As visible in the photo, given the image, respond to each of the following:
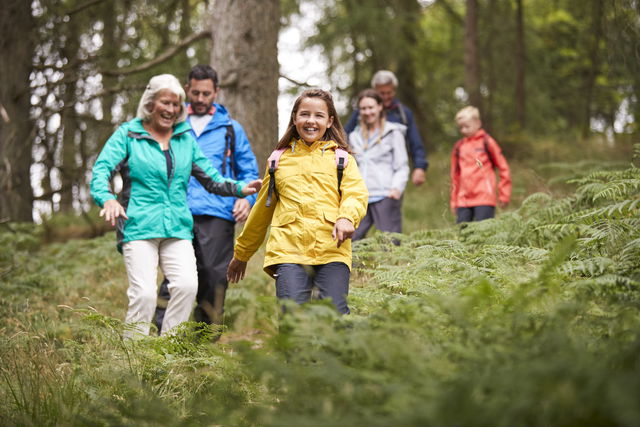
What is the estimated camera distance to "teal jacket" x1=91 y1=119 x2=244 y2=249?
4.84m

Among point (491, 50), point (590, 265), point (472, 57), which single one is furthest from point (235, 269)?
point (491, 50)

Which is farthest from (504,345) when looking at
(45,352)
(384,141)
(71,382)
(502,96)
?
(502,96)

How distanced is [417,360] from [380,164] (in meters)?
5.13

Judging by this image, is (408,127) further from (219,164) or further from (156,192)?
(156,192)

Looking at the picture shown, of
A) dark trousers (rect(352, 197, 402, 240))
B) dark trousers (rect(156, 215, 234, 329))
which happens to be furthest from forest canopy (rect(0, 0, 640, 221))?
dark trousers (rect(156, 215, 234, 329))

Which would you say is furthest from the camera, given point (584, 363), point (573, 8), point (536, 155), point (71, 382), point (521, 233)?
point (573, 8)

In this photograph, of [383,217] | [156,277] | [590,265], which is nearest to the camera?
[590,265]

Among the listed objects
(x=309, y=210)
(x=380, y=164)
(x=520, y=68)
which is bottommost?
(x=309, y=210)

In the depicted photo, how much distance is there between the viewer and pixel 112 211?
4.52m

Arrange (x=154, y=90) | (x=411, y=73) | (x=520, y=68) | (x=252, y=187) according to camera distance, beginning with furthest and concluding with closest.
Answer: (x=411, y=73) → (x=520, y=68) → (x=154, y=90) → (x=252, y=187)

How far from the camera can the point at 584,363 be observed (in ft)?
5.92

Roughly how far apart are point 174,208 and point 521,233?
118 inches

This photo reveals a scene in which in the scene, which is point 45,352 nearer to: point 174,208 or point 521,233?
point 174,208

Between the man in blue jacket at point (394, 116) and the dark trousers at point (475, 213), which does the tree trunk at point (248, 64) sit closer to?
the man in blue jacket at point (394, 116)
